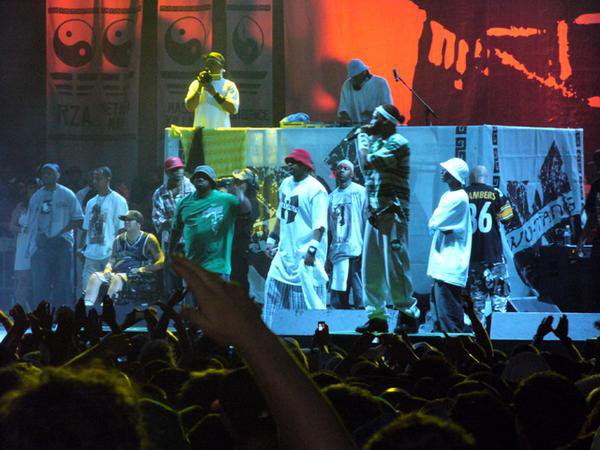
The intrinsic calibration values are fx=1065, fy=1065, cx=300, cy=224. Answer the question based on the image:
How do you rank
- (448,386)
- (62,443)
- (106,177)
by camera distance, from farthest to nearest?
(106,177)
(448,386)
(62,443)

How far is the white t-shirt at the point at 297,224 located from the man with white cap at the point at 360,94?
144 centimetres

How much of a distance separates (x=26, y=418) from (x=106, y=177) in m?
10.8

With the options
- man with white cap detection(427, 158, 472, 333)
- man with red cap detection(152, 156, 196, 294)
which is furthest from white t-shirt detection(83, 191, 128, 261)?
man with white cap detection(427, 158, 472, 333)

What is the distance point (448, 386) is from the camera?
343 cm

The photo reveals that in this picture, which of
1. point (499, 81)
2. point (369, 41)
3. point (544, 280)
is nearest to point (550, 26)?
point (499, 81)

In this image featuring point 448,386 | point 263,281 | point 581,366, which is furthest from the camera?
point 263,281

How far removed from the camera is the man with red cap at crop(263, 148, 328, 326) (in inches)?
398

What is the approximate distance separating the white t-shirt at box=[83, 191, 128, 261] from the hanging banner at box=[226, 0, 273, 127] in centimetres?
343

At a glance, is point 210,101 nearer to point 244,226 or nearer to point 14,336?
point 244,226

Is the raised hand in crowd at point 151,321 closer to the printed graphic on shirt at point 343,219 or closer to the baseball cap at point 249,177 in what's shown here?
the printed graphic on shirt at point 343,219

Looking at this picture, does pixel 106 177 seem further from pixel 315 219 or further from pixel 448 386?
pixel 448 386

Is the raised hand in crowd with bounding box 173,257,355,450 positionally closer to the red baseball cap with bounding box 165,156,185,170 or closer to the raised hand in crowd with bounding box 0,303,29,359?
the raised hand in crowd with bounding box 0,303,29,359

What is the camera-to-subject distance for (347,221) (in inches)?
411

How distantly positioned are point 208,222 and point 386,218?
75.7 inches
